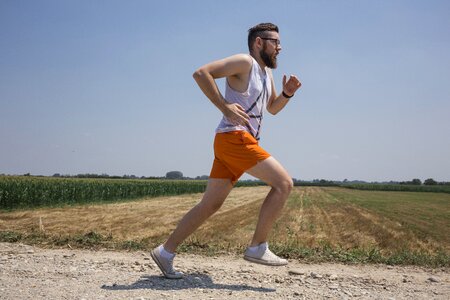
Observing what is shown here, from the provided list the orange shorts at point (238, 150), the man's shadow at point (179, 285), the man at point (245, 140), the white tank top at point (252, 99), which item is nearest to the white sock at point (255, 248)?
the man at point (245, 140)

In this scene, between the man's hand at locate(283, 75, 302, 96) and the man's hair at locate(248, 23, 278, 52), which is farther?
the man's hand at locate(283, 75, 302, 96)

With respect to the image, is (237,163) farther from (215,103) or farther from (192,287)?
(192,287)

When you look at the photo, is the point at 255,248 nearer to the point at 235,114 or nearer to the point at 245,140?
the point at 245,140

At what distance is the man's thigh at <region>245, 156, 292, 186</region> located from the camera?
3080 millimetres

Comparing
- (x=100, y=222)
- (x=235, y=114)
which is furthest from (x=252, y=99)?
(x=100, y=222)

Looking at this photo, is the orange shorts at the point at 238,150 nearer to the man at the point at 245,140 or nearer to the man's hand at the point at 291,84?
the man at the point at 245,140

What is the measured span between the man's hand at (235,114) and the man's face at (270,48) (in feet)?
1.80

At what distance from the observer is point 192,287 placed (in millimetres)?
3166

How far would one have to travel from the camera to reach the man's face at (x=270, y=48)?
335cm

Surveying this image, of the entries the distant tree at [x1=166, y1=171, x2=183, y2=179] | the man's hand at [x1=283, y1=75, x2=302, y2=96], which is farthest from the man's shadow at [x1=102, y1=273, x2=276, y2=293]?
the distant tree at [x1=166, y1=171, x2=183, y2=179]

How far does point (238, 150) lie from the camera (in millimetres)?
3092

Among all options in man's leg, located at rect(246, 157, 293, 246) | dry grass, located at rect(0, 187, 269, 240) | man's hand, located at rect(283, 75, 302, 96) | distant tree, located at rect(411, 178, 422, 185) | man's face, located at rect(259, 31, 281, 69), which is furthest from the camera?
distant tree, located at rect(411, 178, 422, 185)

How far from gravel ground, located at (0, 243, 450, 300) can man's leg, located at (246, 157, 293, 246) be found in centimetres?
46

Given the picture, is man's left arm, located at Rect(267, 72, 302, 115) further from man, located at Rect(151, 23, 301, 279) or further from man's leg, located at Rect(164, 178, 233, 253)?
man's leg, located at Rect(164, 178, 233, 253)
